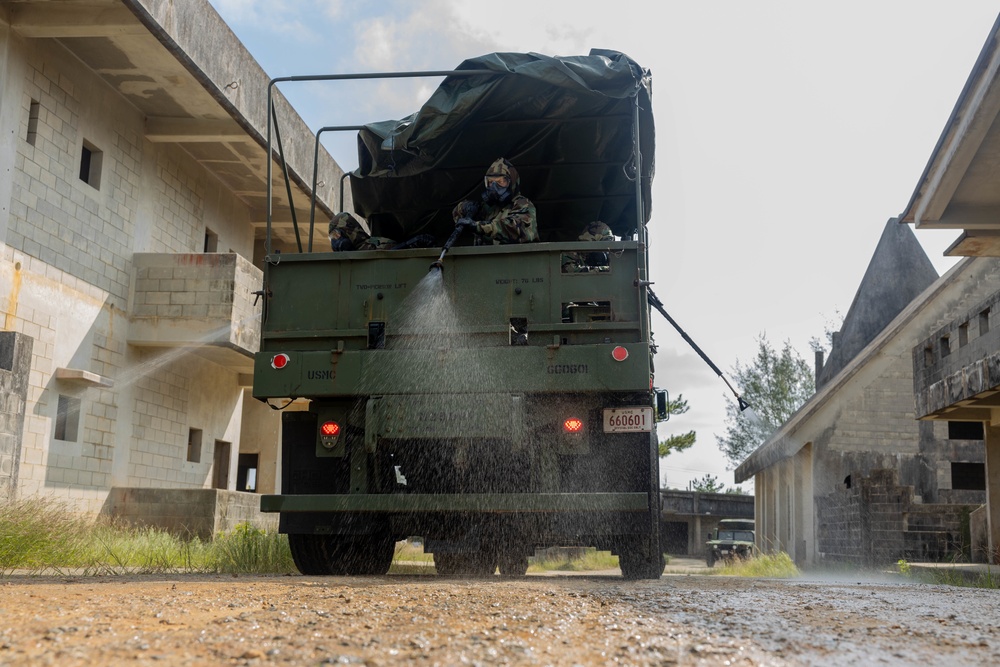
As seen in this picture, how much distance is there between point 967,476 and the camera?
2109 cm

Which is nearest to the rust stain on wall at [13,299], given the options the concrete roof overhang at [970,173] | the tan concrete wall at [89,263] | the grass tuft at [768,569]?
the tan concrete wall at [89,263]

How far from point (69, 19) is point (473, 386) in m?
9.55

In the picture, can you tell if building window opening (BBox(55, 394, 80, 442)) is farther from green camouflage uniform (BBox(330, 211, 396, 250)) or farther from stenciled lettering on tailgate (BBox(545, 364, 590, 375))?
stenciled lettering on tailgate (BBox(545, 364, 590, 375))

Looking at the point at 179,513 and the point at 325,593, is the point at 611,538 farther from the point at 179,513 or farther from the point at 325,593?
the point at 179,513

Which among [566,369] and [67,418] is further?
[67,418]

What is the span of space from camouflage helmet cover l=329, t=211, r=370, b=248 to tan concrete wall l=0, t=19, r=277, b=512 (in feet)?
22.7

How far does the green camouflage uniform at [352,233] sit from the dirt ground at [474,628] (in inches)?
147

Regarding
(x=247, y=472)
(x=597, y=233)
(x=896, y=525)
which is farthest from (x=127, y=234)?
(x=896, y=525)


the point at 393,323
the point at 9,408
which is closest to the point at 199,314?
the point at 9,408

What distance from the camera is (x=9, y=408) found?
401 inches

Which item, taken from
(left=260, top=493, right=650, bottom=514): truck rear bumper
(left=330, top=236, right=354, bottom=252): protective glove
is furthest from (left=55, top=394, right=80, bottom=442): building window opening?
(left=260, top=493, right=650, bottom=514): truck rear bumper

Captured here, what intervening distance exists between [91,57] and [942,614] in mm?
14012

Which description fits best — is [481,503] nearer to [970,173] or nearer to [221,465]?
[970,173]

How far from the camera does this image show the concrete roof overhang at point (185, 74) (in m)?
13.6
